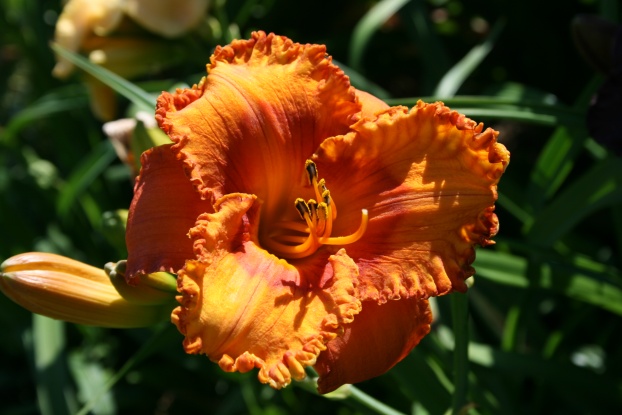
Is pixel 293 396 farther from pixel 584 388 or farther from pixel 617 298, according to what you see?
pixel 617 298

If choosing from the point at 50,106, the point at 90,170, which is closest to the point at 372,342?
the point at 90,170

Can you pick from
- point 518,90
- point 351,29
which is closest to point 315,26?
point 351,29

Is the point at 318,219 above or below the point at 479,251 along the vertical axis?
above

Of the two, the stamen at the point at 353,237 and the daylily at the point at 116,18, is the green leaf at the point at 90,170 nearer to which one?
the daylily at the point at 116,18

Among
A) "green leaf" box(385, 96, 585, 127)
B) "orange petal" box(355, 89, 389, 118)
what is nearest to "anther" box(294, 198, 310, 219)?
"orange petal" box(355, 89, 389, 118)

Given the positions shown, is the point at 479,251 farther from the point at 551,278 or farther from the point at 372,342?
the point at 372,342

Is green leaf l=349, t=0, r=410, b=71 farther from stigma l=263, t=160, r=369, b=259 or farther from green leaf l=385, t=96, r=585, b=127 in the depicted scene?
stigma l=263, t=160, r=369, b=259

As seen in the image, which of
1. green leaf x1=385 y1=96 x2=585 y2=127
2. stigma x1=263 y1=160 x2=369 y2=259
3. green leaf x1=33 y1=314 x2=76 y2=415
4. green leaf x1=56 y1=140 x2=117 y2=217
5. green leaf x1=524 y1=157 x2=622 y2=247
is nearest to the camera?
stigma x1=263 y1=160 x2=369 y2=259
